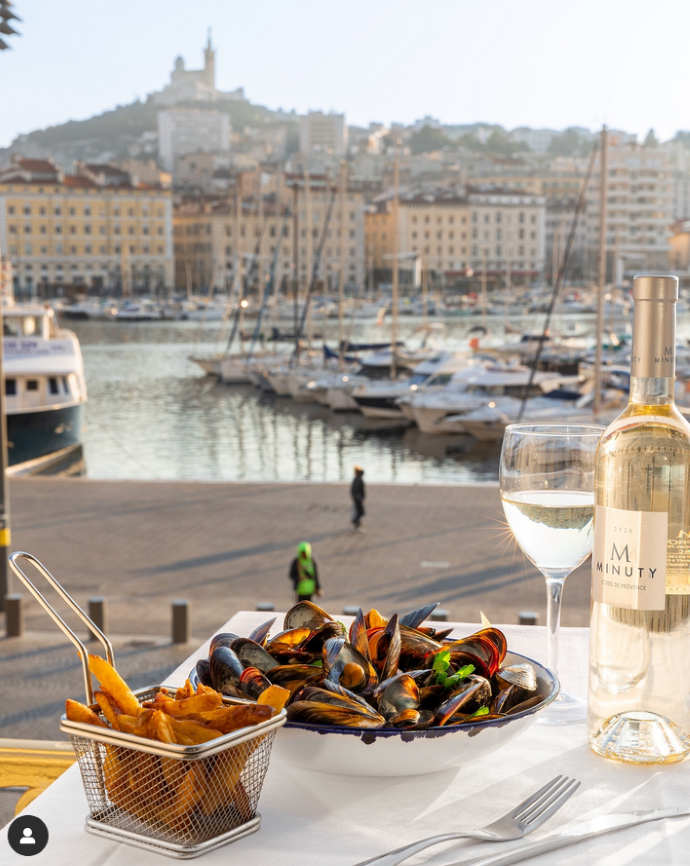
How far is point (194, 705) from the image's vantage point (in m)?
1.10

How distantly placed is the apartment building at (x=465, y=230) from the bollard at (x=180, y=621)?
101919 millimetres

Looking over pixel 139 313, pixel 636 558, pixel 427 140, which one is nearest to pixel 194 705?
pixel 636 558

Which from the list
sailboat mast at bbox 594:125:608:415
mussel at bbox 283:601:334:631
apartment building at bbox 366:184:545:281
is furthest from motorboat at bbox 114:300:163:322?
mussel at bbox 283:601:334:631

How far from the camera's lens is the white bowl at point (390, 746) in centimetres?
117

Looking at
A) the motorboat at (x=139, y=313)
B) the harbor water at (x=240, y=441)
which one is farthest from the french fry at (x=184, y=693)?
the motorboat at (x=139, y=313)

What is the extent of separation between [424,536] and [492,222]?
354 ft

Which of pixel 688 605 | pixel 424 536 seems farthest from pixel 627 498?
pixel 424 536

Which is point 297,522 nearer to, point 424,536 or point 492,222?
point 424,536

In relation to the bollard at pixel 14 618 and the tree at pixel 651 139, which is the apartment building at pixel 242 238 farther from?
the bollard at pixel 14 618

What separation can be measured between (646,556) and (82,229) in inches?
4318

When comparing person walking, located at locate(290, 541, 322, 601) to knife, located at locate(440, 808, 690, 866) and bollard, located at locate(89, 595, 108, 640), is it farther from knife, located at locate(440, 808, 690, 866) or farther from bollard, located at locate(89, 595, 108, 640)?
knife, located at locate(440, 808, 690, 866)

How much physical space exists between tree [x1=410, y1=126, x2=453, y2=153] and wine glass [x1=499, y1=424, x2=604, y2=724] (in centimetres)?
19192

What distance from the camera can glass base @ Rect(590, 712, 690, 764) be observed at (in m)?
A: 1.31

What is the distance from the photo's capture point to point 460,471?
23.7 meters
